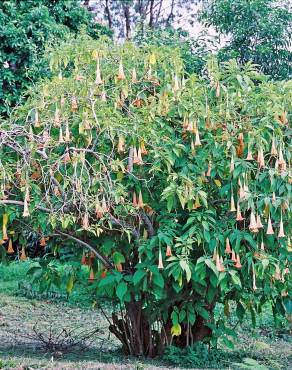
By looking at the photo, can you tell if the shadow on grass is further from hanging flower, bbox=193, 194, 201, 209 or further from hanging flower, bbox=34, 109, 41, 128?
hanging flower, bbox=34, 109, 41, 128

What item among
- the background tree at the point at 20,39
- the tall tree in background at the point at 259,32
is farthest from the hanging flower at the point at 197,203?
the background tree at the point at 20,39

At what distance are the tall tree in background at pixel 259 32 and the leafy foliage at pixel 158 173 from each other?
368 cm

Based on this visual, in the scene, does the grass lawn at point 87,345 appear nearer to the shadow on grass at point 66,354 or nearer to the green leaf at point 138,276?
the shadow on grass at point 66,354

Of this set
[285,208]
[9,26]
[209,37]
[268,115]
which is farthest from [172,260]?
[9,26]

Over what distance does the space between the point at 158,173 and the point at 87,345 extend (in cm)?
274

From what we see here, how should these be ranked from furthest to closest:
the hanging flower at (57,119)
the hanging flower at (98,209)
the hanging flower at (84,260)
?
the hanging flower at (84,260) < the hanging flower at (57,119) < the hanging flower at (98,209)

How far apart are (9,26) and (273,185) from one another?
665 centimetres

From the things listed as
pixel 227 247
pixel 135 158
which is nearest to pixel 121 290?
pixel 227 247

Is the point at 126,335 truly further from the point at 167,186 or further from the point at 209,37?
the point at 209,37

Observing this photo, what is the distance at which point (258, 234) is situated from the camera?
494 centimetres

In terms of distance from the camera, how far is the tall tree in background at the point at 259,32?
28.8 ft

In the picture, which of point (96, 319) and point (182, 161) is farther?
point (96, 319)

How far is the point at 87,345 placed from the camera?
272 inches

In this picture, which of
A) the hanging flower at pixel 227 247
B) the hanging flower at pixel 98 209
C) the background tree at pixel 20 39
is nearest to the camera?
the hanging flower at pixel 98 209
